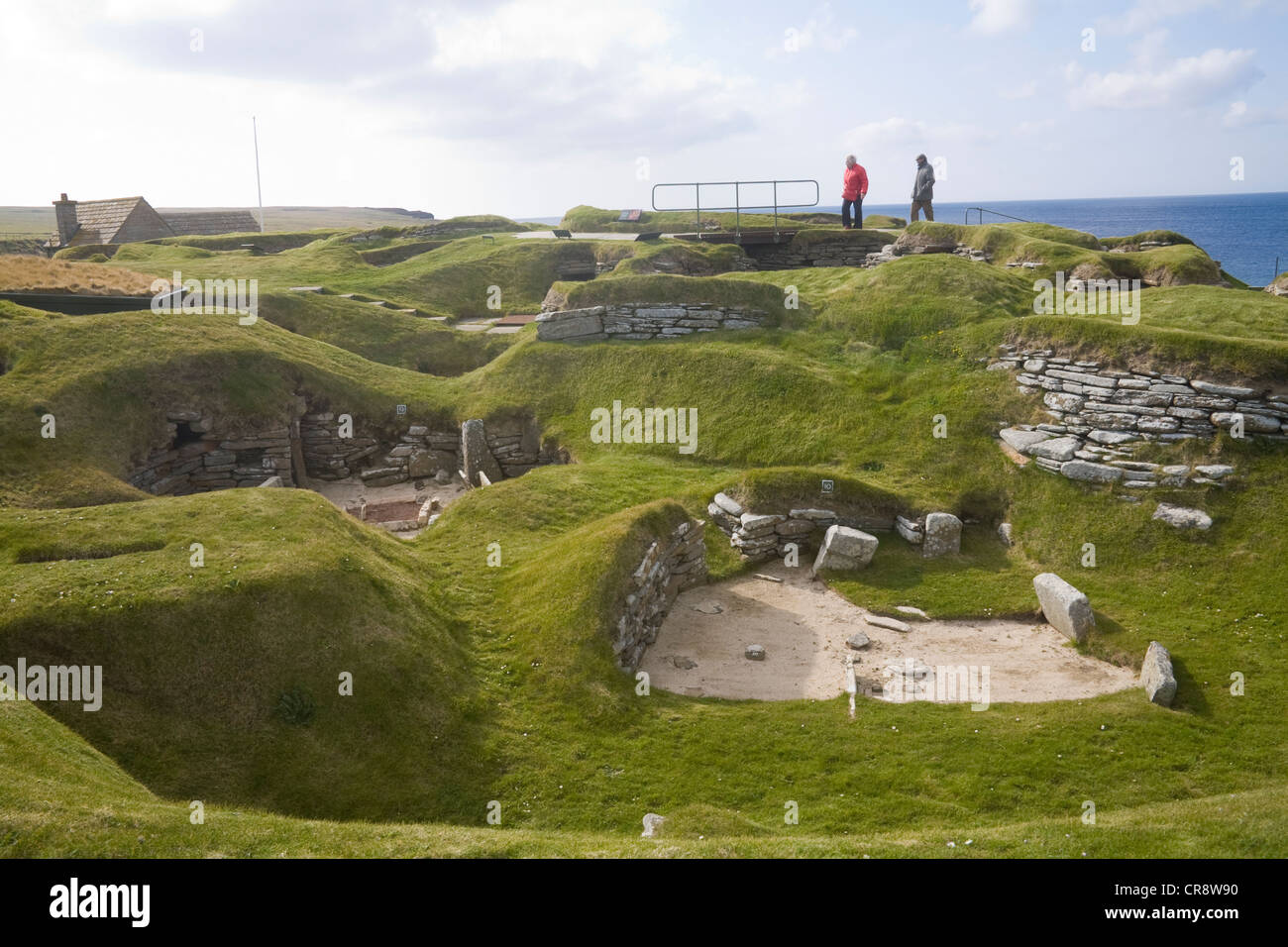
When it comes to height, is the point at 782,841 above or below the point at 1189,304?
below

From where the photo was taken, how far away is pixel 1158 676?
1435cm

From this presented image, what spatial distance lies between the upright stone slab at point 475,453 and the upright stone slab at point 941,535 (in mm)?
12150

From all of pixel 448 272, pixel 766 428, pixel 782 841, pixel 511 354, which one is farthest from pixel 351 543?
pixel 448 272

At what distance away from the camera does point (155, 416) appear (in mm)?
23172

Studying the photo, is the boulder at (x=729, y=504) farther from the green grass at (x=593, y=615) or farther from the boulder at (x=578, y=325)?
the boulder at (x=578, y=325)

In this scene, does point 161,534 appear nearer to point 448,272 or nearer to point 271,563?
point 271,563

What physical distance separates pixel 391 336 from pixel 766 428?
640 inches

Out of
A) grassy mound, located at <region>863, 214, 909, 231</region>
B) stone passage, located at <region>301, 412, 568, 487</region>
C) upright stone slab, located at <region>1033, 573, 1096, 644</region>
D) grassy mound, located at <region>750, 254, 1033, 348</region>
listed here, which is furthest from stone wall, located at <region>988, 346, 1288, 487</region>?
grassy mound, located at <region>863, 214, 909, 231</region>

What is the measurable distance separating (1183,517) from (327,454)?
2270 cm

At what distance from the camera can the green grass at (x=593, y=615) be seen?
10.7 m

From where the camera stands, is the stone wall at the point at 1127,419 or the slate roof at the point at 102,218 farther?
the slate roof at the point at 102,218

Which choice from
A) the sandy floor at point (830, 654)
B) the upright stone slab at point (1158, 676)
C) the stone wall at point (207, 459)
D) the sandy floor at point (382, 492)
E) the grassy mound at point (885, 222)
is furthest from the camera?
the grassy mound at point (885, 222)

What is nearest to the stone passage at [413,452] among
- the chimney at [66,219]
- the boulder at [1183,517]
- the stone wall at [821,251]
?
the boulder at [1183,517]

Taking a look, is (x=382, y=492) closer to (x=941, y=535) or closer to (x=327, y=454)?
(x=327, y=454)
